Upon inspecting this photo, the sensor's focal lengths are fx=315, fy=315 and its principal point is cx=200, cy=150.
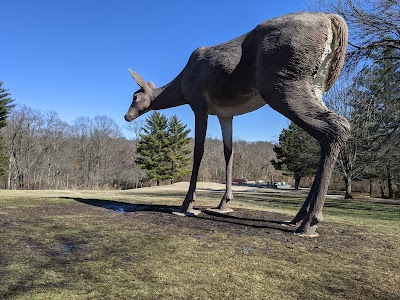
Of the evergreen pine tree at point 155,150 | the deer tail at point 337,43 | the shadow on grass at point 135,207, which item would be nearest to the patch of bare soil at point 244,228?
the shadow on grass at point 135,207

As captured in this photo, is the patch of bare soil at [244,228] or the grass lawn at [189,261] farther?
the patch of bare soil at [244,228]

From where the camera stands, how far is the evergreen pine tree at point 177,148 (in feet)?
134

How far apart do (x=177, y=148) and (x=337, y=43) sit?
37166 mm

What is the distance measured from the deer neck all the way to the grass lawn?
3041mm

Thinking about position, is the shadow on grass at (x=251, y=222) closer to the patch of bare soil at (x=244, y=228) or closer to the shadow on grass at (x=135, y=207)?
the patch of bare soil at (x=244, y=228)

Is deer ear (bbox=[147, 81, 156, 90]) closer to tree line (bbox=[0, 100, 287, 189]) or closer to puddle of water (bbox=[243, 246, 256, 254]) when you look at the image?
puddle of water (bbox=[243, 246, 256, 254])

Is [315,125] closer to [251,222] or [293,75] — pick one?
[293,75]

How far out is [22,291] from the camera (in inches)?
100

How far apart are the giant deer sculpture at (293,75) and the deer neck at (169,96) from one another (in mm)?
999

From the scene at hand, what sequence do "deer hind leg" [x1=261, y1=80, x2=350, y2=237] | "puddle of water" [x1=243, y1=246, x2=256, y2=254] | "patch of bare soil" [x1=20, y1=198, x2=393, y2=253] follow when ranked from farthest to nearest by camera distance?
"deer hind leg" [x1=261, y1=80, x2=350, y2=237] < "patch of bare soil" [x1=20, y1=198, x2=393, y2=253] < "puddle of water" [x1=243, y1=246, x2=256, y2=254]

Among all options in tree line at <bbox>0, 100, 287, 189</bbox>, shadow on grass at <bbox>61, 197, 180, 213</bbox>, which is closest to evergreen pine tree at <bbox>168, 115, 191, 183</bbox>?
tree line at <bbox>0, 100, 287, 189</bbox>

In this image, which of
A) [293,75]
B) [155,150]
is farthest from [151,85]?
[155,150]

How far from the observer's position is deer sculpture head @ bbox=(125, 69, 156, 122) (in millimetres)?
7820

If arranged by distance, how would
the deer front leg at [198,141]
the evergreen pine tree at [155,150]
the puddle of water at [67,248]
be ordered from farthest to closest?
the evergreen pine tree at [155,150]
the deer front leg at [198,141]
the puddle of water at [67,248]
